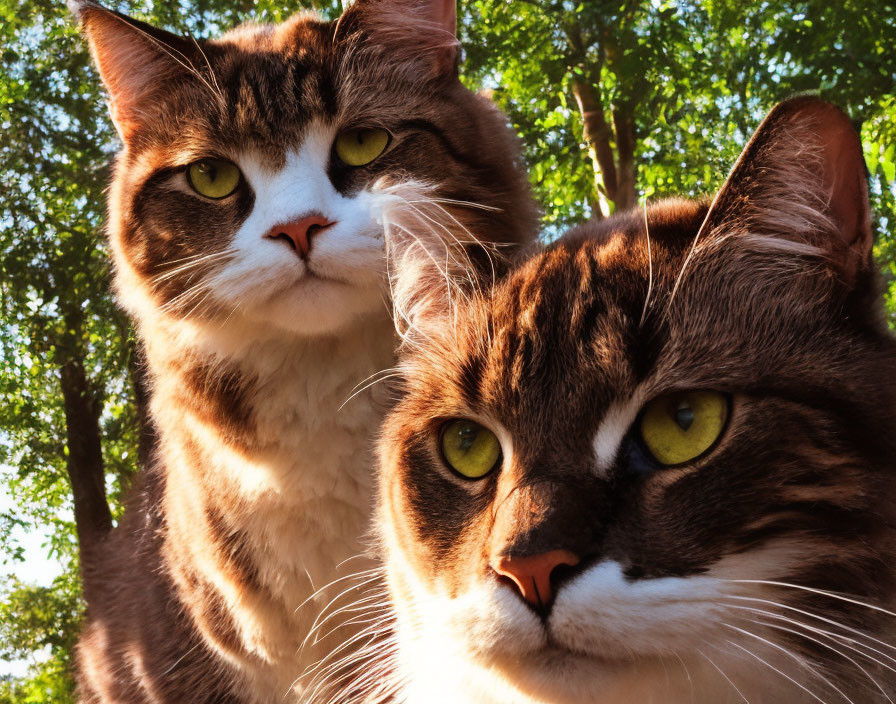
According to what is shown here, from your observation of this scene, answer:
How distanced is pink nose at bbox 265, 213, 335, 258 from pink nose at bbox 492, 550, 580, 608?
91 cm

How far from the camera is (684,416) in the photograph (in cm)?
113

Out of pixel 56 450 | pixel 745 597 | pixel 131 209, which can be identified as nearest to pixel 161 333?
pixel 131 209

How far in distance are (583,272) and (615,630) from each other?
1.89 ft

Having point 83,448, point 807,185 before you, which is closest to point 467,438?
point 807,185

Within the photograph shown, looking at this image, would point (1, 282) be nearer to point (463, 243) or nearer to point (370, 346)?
point (370, 346)

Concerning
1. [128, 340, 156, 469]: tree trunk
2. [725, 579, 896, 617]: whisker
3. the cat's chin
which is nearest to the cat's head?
the cat's chin

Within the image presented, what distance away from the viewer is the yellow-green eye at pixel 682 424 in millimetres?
1106

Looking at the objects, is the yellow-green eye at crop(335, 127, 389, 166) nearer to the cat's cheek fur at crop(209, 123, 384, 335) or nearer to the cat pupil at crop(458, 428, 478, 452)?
the cat's cheek fur at crop(209, 123, 384, 335)

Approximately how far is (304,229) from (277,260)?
84 millimetres

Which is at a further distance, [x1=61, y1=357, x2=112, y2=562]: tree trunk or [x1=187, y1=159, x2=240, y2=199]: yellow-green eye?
[x1=61, y1=357, x2=112, y2=562]: tree trunk

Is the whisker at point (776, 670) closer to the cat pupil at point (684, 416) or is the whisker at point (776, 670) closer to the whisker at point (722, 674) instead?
the whisker at point (722, 674)

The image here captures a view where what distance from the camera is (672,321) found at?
3.92ft

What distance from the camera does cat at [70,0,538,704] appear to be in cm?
182

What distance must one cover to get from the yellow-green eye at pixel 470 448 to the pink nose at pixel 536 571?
276 millimetres
